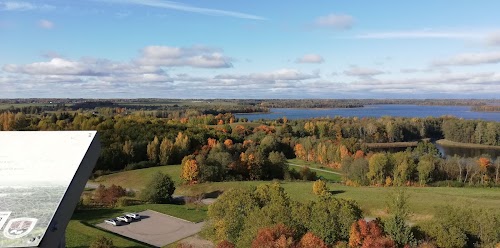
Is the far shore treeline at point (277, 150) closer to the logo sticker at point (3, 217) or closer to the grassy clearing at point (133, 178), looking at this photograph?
the grassy clearing at point (133, 178)

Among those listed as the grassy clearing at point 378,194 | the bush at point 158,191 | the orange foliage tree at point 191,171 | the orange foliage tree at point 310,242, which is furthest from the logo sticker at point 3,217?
the orange foliage tree at point 191,171

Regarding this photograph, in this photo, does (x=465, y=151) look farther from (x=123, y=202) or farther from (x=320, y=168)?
(x=123, y=202)

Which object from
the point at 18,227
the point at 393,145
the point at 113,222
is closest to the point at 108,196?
the point at 113,222

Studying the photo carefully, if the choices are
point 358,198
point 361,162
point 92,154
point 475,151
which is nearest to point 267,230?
point 92,154

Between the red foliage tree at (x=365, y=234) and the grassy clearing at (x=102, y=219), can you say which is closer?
the red foliage tree at (x=365, y=234)

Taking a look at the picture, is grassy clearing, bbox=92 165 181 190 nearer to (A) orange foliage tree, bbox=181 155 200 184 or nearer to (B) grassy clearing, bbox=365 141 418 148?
(A) orange foliage tree, bbox=181 155 200 184

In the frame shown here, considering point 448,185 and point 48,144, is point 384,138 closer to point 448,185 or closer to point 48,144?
point 448,185
